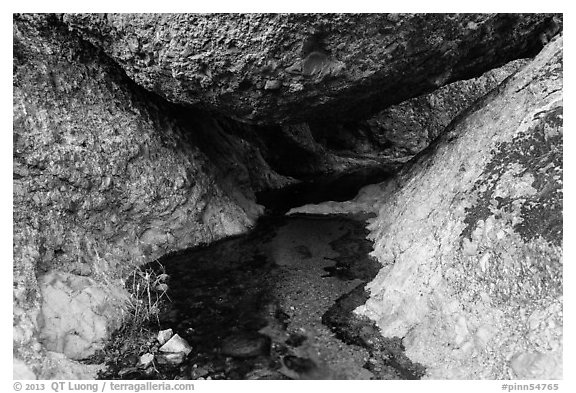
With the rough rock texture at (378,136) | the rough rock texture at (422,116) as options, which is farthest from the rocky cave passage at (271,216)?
the rough rock texture at (422,116)

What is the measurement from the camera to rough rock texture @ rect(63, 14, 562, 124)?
942 cm

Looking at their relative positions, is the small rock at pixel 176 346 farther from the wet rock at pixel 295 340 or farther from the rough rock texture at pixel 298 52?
the rough rock texture at pixel 298 52

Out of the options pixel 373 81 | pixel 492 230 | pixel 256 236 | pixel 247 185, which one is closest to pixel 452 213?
pixel 492 230

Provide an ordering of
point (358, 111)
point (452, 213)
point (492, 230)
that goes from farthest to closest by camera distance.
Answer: point (358, 111) < point (452, 213) < point (492, 230)

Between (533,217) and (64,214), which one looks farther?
(64,214)

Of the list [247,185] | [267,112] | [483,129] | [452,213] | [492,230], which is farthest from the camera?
[247,185]

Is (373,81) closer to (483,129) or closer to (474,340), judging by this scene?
(483,129)

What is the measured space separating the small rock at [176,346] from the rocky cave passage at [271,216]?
35 millimetres

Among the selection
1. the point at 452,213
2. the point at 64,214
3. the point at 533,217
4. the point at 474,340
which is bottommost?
the point at 474,340

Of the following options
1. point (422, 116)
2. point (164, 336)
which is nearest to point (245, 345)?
point (164, 336)

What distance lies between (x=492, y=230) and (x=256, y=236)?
6.78 metres

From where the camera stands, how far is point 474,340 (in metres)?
6.88

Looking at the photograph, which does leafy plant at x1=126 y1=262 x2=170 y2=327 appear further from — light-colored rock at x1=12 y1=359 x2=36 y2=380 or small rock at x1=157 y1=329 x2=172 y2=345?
light-colored rock at x1=12 y1=359 x2=36 y2=380

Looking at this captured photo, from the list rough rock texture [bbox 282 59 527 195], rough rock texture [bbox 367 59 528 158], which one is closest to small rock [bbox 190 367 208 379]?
rough rock texture [bbox 282 59 527 195]
